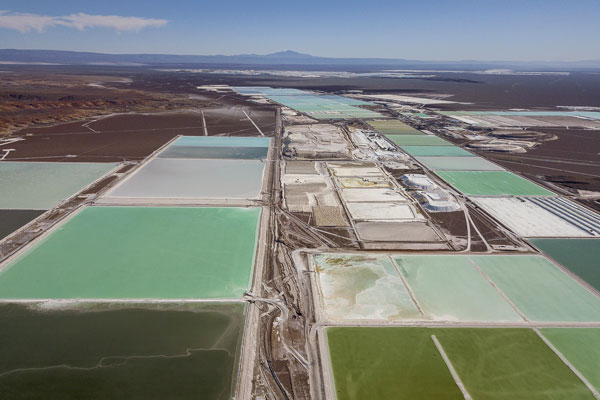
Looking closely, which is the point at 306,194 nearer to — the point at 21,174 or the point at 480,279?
the point at 480,279

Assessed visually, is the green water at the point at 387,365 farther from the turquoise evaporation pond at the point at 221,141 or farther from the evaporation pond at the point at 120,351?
the turquoise evaporation pond at the point at 221,141

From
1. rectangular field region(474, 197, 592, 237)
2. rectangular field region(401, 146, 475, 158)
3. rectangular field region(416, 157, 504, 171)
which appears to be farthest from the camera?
rectangular field region(401, 146, 475, 158)

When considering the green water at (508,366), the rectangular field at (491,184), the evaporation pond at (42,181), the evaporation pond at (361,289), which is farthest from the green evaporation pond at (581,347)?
the evaporation pond at (42,181)

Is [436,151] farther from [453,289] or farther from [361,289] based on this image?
[361,289]

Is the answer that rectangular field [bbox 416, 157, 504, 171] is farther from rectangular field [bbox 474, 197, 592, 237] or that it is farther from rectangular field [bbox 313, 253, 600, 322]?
rectangular field [bbox 313, 253, 600, 322]

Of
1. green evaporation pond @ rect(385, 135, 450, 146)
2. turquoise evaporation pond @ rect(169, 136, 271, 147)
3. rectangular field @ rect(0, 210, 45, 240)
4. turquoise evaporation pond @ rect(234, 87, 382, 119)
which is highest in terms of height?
turquoise evaporation pond @ rect(234, 87, 382, 119)

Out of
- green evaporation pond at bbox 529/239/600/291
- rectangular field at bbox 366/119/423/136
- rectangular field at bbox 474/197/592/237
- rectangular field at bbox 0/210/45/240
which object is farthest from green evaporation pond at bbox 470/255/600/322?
rectangular field at bbox 366/119/423/136
